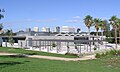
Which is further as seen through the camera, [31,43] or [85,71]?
[31,43]

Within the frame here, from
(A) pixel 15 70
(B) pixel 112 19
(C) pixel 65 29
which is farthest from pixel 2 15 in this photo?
(C) pixel 65 29

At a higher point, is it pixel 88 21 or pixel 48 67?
pixel 88 21

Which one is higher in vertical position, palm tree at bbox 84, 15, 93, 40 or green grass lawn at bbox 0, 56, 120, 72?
palm tree at bbox 84, 15, 93, 40

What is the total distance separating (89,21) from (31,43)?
46.0 m

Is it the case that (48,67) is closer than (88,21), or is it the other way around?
(48,67)

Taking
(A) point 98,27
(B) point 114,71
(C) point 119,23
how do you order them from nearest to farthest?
1. (B) point 114,71
2. (C) point 119,23
3. (A) point 98,27

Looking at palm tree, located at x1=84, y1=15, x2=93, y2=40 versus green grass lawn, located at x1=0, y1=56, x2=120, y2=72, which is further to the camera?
palm tree, located at x1=84, y1=15, x2=93, y2=40

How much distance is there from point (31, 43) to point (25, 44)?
79.5 inches

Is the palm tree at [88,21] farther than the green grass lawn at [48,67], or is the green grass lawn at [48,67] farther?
the palm tree at [88,21]

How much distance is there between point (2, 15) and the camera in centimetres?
2627

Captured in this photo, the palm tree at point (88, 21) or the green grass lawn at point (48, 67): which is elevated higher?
the palm tree at point (88, 21)

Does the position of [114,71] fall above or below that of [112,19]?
below

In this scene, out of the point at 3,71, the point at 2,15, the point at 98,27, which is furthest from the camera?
the point at 98,27

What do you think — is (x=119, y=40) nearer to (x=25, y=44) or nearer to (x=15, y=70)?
(x=25, y=44)
